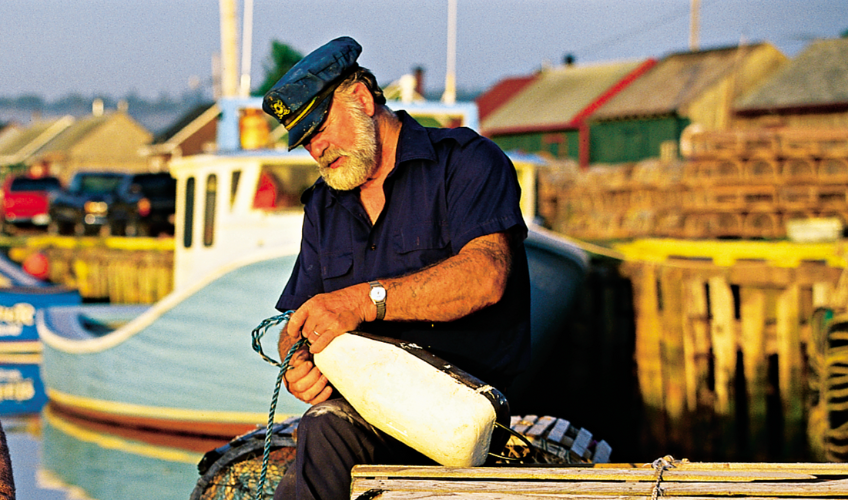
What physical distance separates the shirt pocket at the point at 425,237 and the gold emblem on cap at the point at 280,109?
518mm

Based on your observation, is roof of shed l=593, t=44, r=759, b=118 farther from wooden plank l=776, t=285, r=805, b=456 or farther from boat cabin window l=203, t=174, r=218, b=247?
boat cabin window l=203, t=174, r=218, b=247

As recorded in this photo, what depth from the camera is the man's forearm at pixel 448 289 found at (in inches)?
106

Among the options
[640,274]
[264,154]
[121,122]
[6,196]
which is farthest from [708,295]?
[121,122]

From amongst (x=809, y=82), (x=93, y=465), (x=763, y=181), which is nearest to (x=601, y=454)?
(x=93, y=465)

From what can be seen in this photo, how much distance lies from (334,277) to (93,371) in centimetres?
769

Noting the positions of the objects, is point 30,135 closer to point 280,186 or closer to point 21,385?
point 21,385

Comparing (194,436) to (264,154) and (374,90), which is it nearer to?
(264,154)

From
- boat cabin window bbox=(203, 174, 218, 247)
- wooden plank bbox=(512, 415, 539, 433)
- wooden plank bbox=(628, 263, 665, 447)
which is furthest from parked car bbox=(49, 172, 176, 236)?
wooden plank bbox=(512, 415, 539, 433)

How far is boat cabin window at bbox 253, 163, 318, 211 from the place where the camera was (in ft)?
28.2

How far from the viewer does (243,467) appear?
4012 mm

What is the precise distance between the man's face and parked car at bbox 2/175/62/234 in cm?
2817

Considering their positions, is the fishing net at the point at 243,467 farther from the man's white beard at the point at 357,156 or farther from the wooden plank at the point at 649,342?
the wooden plank at the point at 649,342

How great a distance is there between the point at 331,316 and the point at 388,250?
0.37 meters

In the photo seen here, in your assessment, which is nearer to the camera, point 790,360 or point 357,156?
point 357,156
